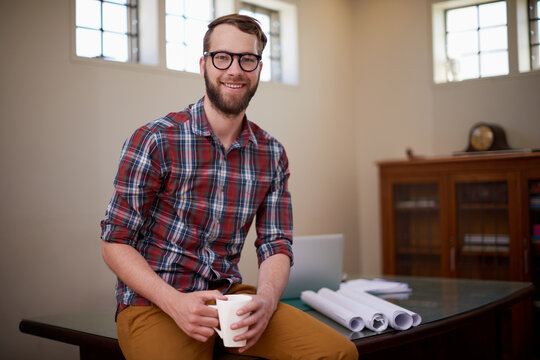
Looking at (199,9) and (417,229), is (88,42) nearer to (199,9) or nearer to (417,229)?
(199,9)

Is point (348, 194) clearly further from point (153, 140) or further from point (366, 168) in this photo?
point (153, 140)

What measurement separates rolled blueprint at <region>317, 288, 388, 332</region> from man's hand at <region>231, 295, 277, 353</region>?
1.51 ft

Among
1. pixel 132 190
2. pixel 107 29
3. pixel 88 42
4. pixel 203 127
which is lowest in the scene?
pixel 132 190

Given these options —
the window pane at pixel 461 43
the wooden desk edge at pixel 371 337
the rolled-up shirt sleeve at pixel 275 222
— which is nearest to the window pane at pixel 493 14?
the window pane at pixel 461 43

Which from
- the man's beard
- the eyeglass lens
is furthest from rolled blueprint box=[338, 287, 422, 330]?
the eyeglass lens

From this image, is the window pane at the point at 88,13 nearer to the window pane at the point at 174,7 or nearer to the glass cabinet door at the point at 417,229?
the window pane at the point at 174,7

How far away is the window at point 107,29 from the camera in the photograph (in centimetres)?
395

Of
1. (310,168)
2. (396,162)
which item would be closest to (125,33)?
(310,168)

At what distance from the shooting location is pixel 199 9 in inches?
185

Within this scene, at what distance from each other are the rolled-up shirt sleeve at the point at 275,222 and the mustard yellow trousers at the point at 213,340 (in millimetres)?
240

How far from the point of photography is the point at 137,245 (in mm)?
1642

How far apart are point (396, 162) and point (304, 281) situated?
2.75 meters

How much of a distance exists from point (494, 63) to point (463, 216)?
150 centimetres

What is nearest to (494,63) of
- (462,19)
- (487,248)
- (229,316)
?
(462,19)
